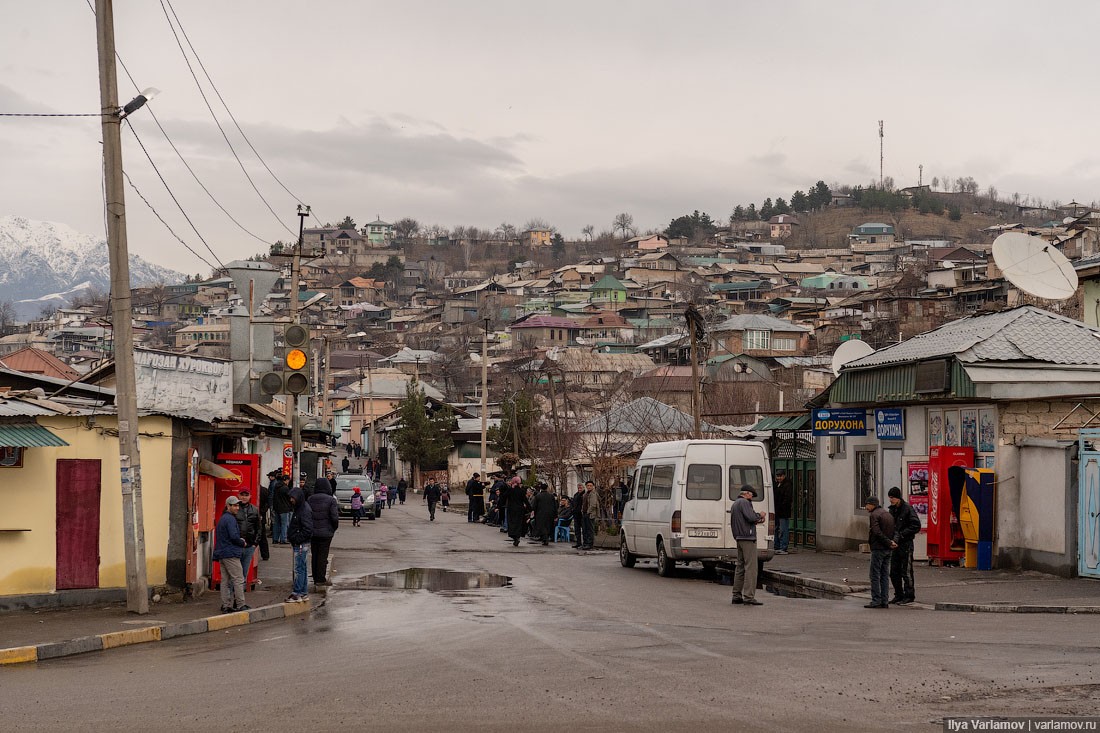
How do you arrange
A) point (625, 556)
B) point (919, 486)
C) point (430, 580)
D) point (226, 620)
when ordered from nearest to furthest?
point (226, 620) → point (430, 580) → point (919, 486) → point (625, 556)

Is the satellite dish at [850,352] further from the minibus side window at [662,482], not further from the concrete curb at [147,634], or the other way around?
the concrete curb at [147,634]

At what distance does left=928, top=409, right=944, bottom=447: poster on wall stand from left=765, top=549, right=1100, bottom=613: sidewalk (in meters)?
2.36

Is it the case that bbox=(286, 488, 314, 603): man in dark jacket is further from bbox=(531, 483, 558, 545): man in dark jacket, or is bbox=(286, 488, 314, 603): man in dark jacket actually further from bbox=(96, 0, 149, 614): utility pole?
bbox=(531, 483, 558, 545): man in dark jacket

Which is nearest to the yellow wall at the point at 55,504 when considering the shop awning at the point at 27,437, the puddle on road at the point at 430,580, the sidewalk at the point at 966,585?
the shop awning at the point at 27,437

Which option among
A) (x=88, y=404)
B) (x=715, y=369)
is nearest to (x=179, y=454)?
(x=88, y=404)

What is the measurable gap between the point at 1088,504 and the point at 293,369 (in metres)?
12.2

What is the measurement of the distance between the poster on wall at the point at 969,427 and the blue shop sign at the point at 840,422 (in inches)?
131

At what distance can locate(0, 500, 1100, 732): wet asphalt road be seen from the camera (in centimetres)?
934

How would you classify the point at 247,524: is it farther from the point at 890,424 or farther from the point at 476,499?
the point at 476,499

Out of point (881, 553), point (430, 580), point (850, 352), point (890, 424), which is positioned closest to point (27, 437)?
point (430, 580)

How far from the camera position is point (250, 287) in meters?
21.2

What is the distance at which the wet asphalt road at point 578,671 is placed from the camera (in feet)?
30.6

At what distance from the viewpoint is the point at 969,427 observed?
23297 mm

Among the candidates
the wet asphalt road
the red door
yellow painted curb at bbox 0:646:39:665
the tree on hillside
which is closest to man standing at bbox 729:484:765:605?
the wet asphalt road
